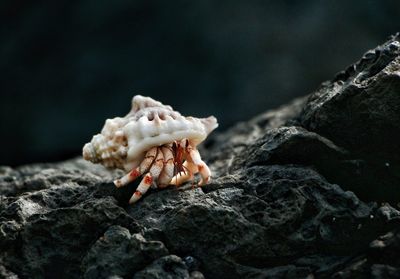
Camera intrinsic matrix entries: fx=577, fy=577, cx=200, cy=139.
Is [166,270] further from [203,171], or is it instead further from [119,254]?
[203,171]

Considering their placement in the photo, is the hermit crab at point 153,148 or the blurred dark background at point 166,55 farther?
the blurred dark background at point 166,55

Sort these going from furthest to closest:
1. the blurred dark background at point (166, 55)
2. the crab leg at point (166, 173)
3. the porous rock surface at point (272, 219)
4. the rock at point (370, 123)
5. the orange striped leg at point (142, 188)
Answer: the blurred dark background at point (166, 55)
the crab leg at point (166, 173)
the orange striped leg at point (142, 188)
the rock at point (370, 123)
the porous rock surface at point (272, 219)

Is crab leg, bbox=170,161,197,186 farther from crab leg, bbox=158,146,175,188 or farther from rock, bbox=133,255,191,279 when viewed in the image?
rock, bbox=133,255,191,279

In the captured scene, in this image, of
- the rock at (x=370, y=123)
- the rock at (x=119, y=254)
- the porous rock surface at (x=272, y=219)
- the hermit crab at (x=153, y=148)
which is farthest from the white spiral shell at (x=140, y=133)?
the rock at (x=370, y=123)

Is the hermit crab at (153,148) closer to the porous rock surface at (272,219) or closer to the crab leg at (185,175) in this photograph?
the crab leg at (185,175)

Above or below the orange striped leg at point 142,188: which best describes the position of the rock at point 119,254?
below

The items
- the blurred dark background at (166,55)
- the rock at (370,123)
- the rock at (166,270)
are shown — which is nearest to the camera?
the rock at (166,270)

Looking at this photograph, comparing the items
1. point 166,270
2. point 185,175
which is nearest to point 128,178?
point 185,175

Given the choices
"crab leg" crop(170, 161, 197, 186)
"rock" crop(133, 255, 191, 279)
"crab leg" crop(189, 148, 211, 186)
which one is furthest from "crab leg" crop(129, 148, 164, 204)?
"rock" crop(133, 255, 191, 279)
